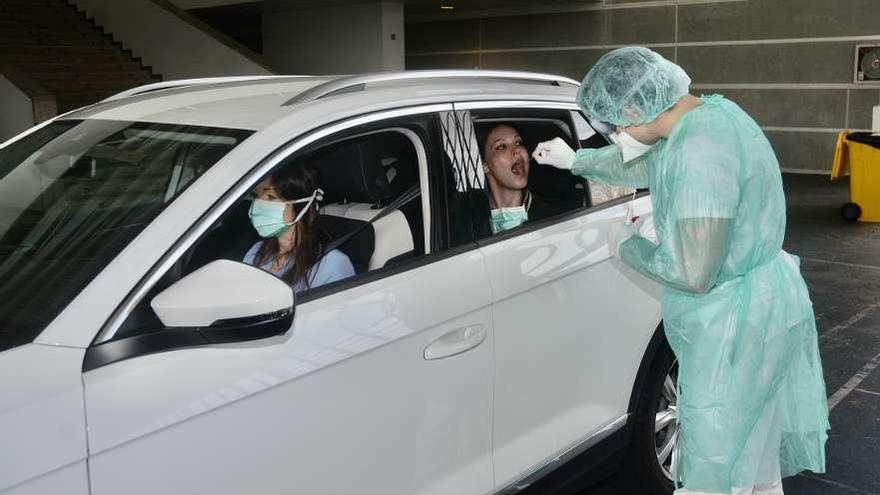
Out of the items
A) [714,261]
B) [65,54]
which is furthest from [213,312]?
[65,54]

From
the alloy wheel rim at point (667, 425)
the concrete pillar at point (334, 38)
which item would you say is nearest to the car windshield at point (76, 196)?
the alloy wheel rim at point (667, 425)

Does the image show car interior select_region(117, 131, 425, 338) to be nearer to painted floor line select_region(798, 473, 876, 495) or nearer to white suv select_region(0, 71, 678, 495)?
white suv select_region(0, 71, 678, 495)

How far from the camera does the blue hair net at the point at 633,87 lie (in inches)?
100

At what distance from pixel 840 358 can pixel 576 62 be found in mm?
13491

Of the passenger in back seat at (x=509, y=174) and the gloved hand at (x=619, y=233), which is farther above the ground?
the passenger in back seat at (x=509, y=174)

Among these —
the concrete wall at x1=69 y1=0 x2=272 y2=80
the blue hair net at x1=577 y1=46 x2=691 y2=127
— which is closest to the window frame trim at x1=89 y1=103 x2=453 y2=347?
the blue hair net at x1=577 y1=46 x2=691 y2=127

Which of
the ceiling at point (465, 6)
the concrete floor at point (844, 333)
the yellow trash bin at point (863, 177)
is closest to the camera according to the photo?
the concrete floor at point (844, 333)

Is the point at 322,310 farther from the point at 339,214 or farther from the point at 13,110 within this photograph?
the point at 13,110

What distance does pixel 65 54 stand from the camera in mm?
18688

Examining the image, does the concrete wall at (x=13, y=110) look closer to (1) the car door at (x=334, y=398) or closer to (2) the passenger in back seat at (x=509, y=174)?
(2) the passenger in back seat at (x=509, y=174)

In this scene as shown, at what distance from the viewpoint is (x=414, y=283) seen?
243 cm

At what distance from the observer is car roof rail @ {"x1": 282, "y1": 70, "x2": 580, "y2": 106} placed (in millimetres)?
2494

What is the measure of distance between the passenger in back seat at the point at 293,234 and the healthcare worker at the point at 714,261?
0.88 m

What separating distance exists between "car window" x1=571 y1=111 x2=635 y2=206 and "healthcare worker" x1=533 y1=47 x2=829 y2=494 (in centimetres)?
62
